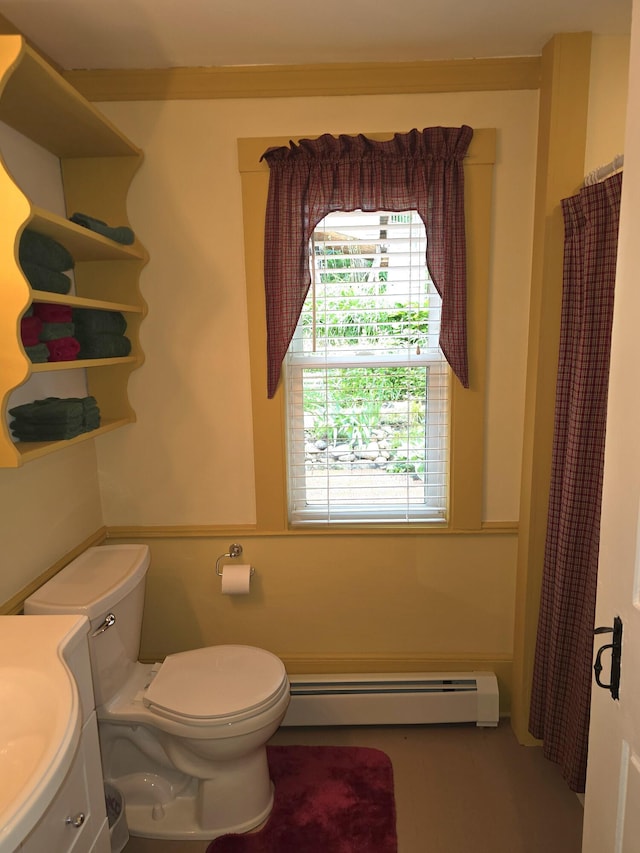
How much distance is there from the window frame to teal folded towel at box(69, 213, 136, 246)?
0.41 m

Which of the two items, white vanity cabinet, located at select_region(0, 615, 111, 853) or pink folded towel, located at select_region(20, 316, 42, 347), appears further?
pink folded towel, located at select_region(20, 316, 42, 347)

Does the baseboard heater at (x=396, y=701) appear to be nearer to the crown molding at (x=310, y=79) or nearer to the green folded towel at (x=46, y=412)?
the green folded towel at (x=46, y=412)

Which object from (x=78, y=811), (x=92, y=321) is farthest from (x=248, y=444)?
(x=78, y=811)

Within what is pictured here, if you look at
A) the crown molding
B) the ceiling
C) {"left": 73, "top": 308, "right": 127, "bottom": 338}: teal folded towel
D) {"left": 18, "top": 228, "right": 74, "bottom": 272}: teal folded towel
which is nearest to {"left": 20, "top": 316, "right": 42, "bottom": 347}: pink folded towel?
{"left": 18, "top": 228, "right": 74, "bottom": 272}: teal folded towel

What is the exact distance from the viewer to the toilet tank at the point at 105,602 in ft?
5.57

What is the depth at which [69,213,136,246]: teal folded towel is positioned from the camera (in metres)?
1.75

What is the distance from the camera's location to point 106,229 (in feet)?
6.05

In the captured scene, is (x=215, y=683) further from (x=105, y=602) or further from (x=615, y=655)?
(x=615, y=655)

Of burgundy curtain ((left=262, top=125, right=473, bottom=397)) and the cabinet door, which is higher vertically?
burgundy curtain ((left=262, top=125, right=473, bottom=397))

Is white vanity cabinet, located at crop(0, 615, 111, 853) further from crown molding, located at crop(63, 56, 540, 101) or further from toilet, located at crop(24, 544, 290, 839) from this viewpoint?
crown molding, located at crop(63, 56, 540, 101)

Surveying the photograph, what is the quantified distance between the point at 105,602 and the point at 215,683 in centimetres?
45

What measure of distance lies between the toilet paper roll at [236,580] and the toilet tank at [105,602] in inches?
13.8

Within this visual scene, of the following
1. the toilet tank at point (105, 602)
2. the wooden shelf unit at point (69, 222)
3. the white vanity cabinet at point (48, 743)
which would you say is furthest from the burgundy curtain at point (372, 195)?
the white vanity cabinet at point (48, 743)

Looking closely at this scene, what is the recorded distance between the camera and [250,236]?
2088 millimetres
